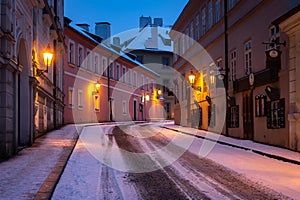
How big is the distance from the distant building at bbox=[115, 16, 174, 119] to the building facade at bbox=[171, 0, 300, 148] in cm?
3372

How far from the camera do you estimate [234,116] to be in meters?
20.7

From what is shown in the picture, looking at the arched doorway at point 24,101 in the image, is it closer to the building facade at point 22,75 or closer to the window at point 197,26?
the building facade at point 22,75

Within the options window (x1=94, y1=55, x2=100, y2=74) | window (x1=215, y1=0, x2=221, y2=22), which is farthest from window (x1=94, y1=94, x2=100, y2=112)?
window (x1=215, y1=0, x2=221, y2=22)

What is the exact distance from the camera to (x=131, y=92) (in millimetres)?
52625

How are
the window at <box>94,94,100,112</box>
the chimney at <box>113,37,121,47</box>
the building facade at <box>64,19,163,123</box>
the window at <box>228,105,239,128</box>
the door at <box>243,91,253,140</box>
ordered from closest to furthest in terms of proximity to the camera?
the door at <box>243,91,253,140</box> → the window at <box>228,105,239,128</box> → the building facade at <box>64,19,163,123</box> → the window at <box>94,94,100,112</box> → the chimney at <box>113,37,121,47</box>

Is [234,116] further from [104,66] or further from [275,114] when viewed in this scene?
[104,66]

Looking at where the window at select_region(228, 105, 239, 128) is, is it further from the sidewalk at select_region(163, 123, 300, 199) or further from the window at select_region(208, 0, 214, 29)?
the window at select_region(208, 0, 214, 29)

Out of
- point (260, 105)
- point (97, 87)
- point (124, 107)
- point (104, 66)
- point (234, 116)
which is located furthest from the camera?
point (124, 107)

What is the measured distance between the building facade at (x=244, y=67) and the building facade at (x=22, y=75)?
8.27 meters

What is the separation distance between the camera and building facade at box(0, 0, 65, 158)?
10219 mm

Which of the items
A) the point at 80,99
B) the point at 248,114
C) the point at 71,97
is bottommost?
the point at 248,114

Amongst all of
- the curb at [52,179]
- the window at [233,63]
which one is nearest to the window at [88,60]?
the window at [233,63]

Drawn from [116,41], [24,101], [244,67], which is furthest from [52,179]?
[116,41]

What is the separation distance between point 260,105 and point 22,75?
9420mm
